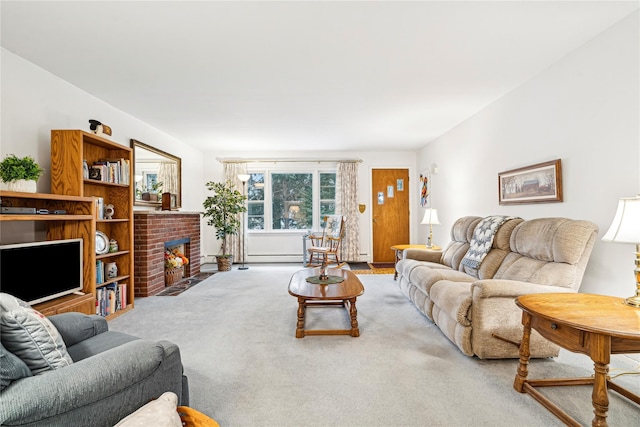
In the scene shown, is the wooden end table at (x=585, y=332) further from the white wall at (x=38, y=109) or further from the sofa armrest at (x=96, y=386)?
the white wall at (x=38, y=109)

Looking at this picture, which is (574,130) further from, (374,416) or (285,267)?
(285,267)

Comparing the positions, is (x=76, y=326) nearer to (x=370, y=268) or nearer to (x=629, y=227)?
(x=629, y=227)

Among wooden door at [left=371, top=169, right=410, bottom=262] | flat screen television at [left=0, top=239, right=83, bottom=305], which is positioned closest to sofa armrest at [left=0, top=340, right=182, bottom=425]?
flat screen television at [left=0, top=239, right=83, bottom=305]

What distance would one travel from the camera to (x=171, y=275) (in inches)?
187

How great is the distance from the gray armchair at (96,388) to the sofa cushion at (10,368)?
0.02 m

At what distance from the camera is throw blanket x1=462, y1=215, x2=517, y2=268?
10.4 feet

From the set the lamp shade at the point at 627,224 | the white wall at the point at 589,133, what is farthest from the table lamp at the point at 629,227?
the white wall at the point at 589,133

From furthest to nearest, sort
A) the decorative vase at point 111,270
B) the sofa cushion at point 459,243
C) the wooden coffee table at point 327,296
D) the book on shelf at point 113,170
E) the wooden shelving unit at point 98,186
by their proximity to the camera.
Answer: the sofa cushion at point 459,243
the decorative vase at point 111,270
the book on shelf at point 113,170
the wooden shelving unit at point 98,186
the wooden coffee table at point 327,296

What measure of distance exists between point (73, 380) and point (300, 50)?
250 centimetres

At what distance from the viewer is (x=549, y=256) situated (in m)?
2.43

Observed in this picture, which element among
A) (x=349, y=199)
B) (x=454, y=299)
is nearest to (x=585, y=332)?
(x=454, y=299)

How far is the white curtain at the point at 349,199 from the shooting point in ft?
Result: 21.9

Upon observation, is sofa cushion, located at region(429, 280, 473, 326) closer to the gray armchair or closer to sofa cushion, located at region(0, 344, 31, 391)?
the gray armchair

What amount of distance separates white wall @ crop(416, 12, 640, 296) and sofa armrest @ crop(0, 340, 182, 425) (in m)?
2.91
